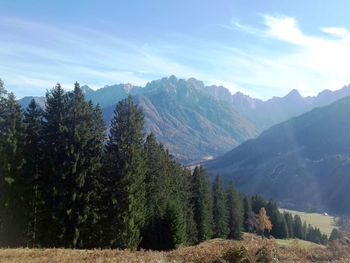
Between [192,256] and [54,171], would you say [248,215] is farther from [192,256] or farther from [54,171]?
[192,256]

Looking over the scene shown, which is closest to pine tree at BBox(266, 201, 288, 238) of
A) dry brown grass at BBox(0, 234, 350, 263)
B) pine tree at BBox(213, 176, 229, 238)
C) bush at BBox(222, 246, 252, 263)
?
pine tree at BBox(213, 176, 229, 238)

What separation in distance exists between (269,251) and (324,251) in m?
6.46

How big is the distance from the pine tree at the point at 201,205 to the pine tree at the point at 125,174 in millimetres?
35437

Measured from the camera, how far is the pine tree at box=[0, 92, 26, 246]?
43.0m

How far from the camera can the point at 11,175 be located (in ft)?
142

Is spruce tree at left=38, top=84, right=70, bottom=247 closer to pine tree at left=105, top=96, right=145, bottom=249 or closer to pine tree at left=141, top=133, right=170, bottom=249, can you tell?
pine tree at left=105, top=96, right=145, bottom=249

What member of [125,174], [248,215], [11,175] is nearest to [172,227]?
[125,174]

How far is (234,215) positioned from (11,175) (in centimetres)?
7303

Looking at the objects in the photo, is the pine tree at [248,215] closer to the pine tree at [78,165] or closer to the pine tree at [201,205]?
the pine tree at [201,205]

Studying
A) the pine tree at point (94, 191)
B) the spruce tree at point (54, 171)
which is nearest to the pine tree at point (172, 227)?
the pine tree at point (94, 191)

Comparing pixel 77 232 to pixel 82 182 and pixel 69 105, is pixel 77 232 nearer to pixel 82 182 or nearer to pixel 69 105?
pixel 82 182

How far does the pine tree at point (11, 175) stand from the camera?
141 ft

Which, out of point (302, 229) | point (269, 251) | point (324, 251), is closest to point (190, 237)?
point (324, 251)

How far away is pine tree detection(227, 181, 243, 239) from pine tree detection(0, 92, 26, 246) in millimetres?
69425
